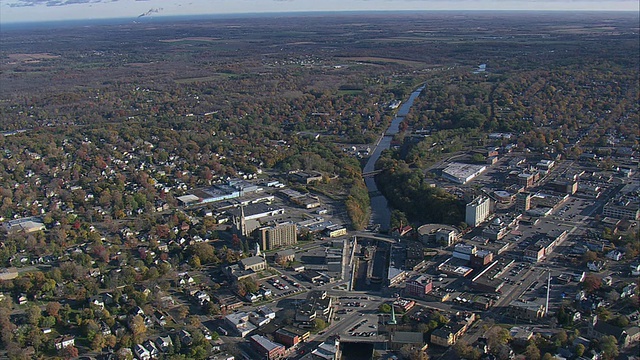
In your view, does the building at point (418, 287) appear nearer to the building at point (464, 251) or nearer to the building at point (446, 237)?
the building at point (464, 251)

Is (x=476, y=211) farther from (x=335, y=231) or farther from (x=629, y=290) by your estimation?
(x=629, y=290)

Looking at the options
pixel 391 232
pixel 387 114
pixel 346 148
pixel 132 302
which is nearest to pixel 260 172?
pixel 346 148

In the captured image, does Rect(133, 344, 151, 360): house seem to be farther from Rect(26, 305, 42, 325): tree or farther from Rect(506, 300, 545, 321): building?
Rect(506, 300, 545, 321): building

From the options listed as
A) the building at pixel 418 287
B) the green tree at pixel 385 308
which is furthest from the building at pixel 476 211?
the green tree at pixel 385 308

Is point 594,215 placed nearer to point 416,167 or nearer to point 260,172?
point 416,167

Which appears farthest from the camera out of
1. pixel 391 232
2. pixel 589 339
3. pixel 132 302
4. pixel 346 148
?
pixel 346 148
